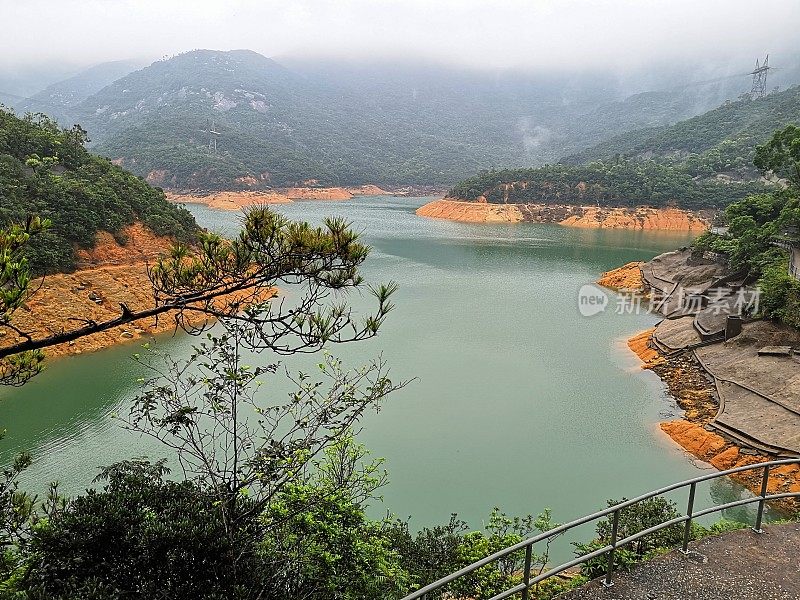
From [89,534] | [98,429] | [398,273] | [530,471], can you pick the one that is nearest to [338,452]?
[89,534]

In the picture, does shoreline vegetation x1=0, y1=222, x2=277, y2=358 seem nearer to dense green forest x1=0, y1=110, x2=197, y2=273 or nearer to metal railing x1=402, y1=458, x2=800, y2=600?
dense green forest x1=0, y1=110, x2=197, y2=273

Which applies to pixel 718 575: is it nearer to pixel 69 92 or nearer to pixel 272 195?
pixel 272 195

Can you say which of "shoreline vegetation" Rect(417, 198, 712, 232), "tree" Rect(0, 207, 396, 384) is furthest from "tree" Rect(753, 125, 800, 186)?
"shoreline vegetation" Rect(417, 198, 712, 232)

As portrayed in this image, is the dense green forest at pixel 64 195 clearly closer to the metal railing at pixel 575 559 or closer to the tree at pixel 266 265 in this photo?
the tree at pixel 266 265

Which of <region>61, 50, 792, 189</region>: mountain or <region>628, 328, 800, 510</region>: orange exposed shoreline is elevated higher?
<region>61, 50, 792, 189</region>: mountain

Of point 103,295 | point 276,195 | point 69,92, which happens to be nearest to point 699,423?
point 103,295

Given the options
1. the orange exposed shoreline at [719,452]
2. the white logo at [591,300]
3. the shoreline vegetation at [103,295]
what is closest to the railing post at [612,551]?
the orange exposed shoreline at [719,452]
